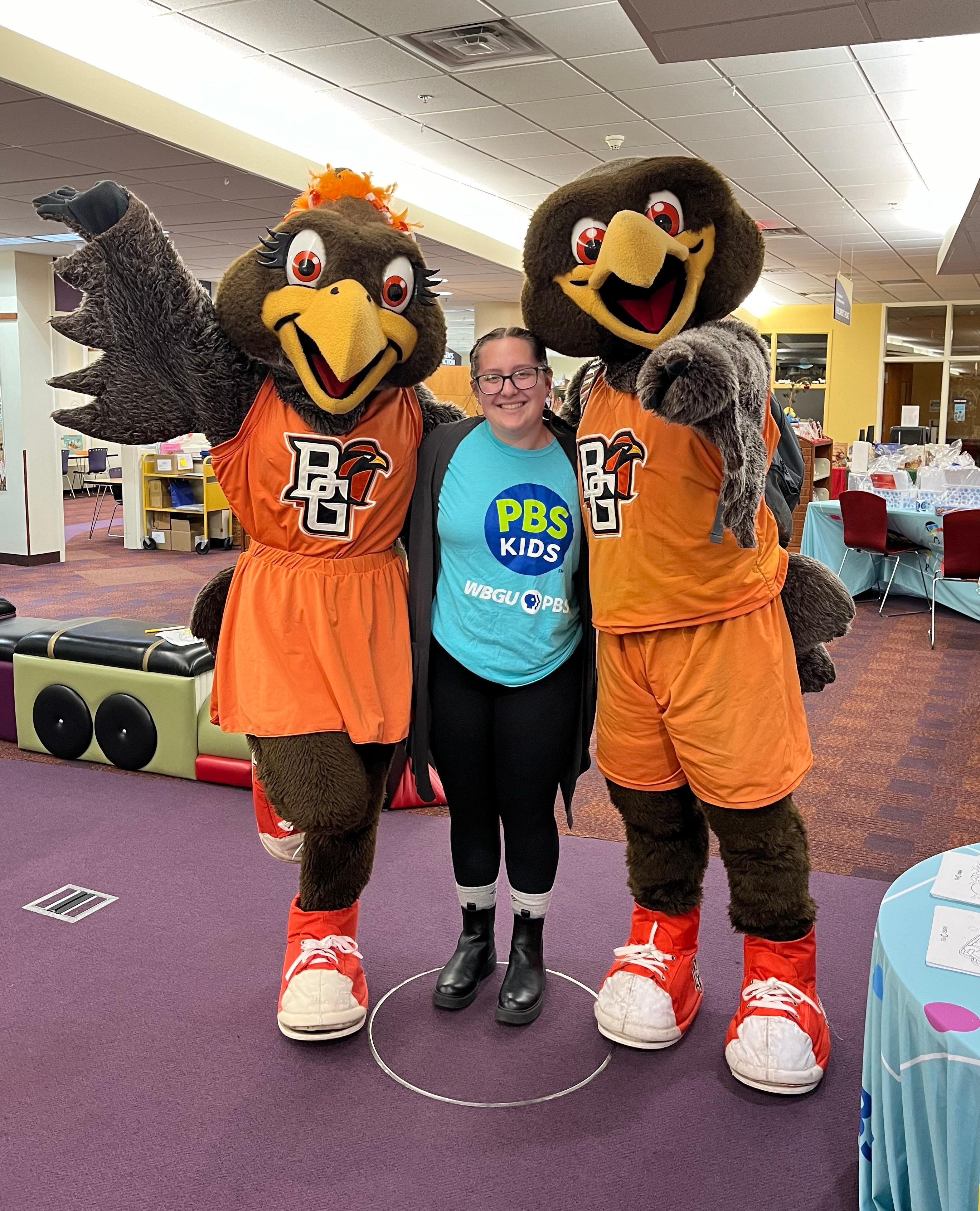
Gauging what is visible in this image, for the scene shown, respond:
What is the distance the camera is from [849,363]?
637 inches

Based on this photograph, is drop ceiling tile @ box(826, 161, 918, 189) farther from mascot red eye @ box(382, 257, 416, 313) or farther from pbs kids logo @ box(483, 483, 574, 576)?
pbs kids logo @ box(483, 483, 574, 576)

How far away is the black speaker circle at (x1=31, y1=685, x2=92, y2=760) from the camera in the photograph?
147 inches

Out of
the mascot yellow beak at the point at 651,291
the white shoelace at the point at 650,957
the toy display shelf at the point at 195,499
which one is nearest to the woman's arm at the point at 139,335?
the mascot yellow beak at the point at 651,291

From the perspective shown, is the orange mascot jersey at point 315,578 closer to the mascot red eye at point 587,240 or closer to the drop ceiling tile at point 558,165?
the mascot red eye at point 587,240

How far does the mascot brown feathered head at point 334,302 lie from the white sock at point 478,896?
1.01 meters

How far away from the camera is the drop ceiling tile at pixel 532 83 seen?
5223 mm

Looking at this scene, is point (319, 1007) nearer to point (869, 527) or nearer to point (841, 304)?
point (869, 527)

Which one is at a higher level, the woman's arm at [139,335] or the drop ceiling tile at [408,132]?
the drop ceiling tile at [408,132]

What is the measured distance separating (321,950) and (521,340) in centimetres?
125

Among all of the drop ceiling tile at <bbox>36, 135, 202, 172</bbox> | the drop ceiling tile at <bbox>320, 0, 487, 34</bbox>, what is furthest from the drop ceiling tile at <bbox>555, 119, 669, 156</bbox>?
the drop ceiling tile at <bbox>36, 135, 202, 172</bbox>

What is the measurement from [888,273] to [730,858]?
41.2ft

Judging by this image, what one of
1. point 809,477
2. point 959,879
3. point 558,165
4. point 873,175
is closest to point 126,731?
Answer: point 959,879

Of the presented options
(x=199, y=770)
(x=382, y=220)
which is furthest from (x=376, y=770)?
(x=199, y=770)

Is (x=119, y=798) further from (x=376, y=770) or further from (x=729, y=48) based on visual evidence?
(x=729, y=48)
